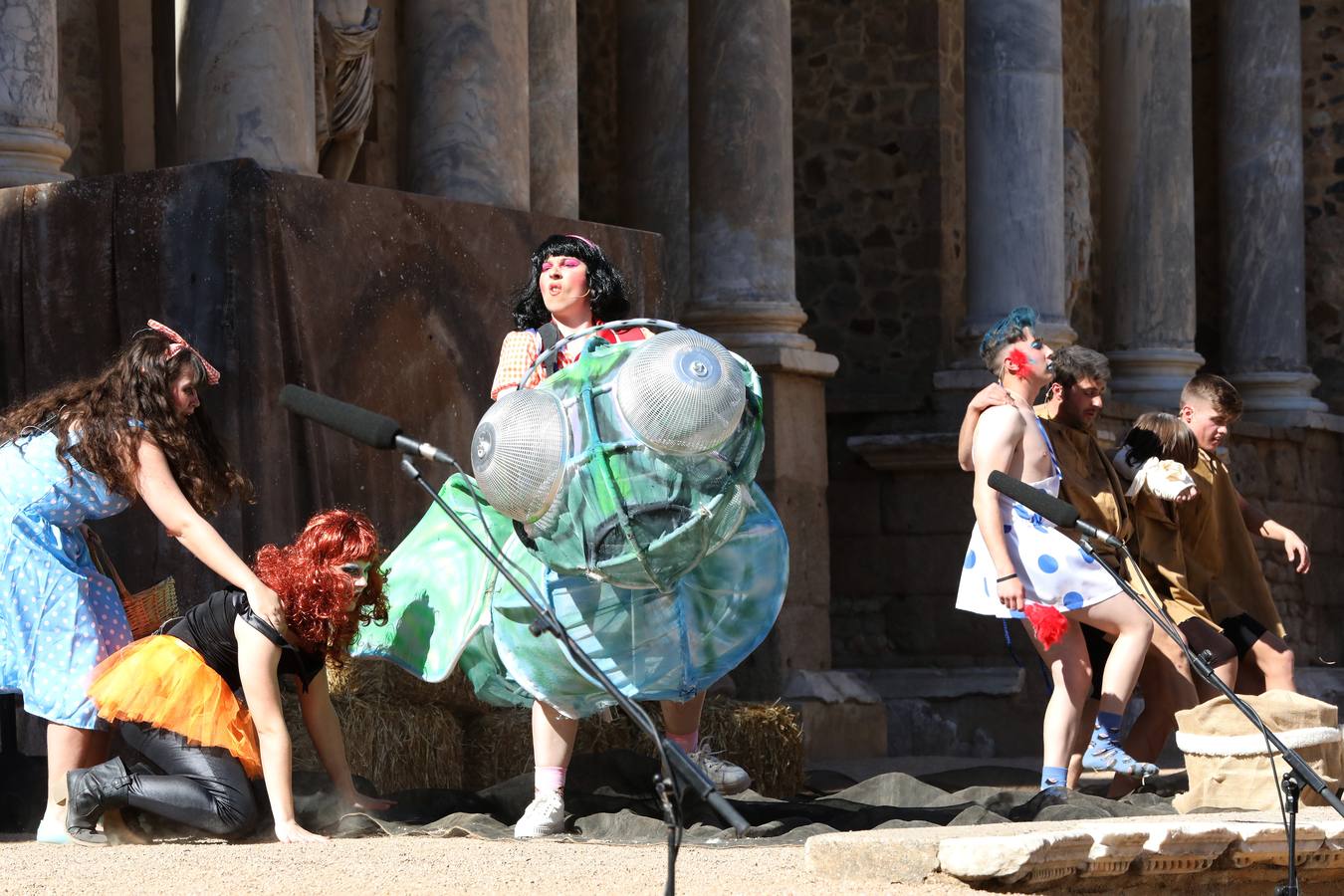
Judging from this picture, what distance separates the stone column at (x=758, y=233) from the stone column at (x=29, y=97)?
4.14 meters

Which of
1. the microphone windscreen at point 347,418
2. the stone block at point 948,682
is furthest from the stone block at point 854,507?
the microphone windscreen at point 347,418

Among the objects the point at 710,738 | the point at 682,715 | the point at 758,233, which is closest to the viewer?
the point at 682,715

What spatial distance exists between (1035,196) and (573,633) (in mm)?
7767

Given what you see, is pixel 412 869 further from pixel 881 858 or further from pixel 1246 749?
pixel 1246 749

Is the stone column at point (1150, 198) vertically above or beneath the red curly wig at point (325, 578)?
above

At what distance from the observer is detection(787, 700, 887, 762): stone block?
10.7 metres

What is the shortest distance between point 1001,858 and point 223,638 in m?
2.08

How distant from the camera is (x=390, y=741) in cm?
643

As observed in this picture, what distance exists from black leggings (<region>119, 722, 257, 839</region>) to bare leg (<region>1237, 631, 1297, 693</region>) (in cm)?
359

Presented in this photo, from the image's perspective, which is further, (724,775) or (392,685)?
(392,685)

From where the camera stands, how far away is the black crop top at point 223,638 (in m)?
5.50

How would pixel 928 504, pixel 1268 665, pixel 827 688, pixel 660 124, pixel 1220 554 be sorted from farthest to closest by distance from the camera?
pixel 660 124
pixel 928 504
pixel 827 688
pixel 1220 554
pixel 1268 665

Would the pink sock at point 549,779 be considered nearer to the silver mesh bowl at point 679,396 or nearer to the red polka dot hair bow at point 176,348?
the silver mesh bowl at point 679,396

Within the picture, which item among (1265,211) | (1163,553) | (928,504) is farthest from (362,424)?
(1265,211)
